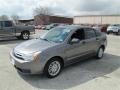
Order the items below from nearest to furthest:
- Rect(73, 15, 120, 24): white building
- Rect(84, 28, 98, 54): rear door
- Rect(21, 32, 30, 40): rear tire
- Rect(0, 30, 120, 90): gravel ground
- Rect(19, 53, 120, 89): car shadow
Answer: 1. Rect(0, 30, 120, 90): gravel ground
2. Rect(19, 53, 120, 89): car shadow
3. Rect(84, 28, 98, 54): rear door
4. Rect(21, 32, 30, 40): rear tire
5. Rect(73, 15, 120, 24): white building

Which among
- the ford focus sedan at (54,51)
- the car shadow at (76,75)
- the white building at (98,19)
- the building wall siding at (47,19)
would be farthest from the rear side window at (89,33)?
the building wall siding at (47,19)

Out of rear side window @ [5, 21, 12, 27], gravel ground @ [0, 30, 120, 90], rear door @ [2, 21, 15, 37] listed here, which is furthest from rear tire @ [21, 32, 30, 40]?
gravel ground @ [0, 30, 120, 90]

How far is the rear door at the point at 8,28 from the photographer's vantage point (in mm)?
12625

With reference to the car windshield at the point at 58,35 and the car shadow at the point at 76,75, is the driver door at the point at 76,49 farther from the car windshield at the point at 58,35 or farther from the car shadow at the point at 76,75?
the car shadow at the point at 76,75

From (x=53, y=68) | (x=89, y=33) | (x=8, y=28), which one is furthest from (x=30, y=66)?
(x=8, y=28)

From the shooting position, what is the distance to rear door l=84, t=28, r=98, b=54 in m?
6.08

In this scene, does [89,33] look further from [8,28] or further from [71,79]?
[8,28]

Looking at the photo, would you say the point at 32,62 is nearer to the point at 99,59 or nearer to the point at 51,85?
the point at 51,85

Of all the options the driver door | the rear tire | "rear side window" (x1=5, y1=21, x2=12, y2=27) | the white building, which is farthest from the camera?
the white building

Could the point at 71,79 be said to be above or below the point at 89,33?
below

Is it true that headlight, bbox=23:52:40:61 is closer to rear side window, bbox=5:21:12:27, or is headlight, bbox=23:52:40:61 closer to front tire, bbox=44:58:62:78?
front tire, bbox=44:58:62:78

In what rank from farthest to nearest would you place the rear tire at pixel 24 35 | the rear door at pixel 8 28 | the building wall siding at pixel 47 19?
the building wall siding at pixel 47 19
the rear tire at pixel 24 35
the rear door at pixel 8 28

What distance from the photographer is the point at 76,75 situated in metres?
5.02

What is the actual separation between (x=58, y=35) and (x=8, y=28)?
8483 mm
